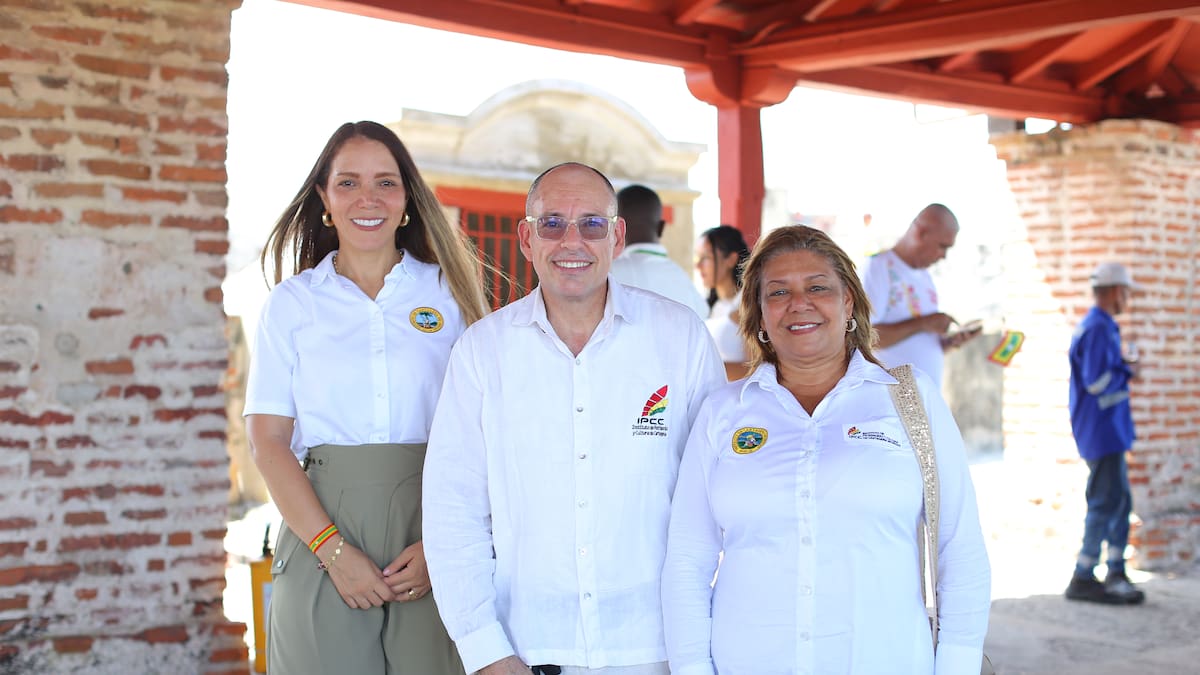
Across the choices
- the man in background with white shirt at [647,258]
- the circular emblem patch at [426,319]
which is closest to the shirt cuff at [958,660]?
the circular emblem patch at [426,319]

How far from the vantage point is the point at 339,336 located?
266 centimetres

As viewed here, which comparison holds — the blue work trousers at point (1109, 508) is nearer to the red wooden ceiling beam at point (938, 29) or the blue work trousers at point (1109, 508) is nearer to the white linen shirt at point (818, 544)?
the red wooden ceiling beam at point (938, 29)

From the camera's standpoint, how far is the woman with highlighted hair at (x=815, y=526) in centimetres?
226

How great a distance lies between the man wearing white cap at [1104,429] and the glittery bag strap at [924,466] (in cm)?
476

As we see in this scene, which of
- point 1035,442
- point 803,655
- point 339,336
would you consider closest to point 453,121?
point 1035,442

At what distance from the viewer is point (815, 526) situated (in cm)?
227

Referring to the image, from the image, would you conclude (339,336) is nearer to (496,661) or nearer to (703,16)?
(496,661)

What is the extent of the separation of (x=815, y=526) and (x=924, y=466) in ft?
0.87

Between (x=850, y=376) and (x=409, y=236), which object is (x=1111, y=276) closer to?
(x=850, y=376)

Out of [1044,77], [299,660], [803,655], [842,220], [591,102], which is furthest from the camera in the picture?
[842,220]

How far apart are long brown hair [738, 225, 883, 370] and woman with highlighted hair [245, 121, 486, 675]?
69 cm

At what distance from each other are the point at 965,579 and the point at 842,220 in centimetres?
2260

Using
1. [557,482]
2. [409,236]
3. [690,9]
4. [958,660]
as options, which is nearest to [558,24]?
[690,9]

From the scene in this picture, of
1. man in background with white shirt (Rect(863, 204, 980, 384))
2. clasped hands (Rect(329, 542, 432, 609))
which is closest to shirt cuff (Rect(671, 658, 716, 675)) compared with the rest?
clasped hands (Rect(329, 542, 432, 609))
